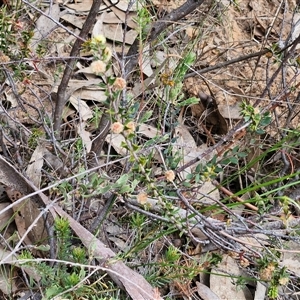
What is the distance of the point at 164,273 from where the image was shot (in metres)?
1.57

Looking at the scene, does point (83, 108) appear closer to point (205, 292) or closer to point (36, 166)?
point (36, 166)

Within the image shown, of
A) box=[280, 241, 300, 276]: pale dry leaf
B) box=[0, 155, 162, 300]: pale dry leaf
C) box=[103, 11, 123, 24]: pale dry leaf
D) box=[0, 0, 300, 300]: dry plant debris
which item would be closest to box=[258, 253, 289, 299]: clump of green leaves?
box=[0, 0, 300, 300]: dry plant debris

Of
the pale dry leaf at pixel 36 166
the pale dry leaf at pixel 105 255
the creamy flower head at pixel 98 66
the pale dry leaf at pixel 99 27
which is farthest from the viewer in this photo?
the pale dry leaf at pixel 99 27

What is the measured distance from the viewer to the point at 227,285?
1736 millimetres

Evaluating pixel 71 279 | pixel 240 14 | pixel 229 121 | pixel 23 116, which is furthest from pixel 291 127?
pixel 71 279

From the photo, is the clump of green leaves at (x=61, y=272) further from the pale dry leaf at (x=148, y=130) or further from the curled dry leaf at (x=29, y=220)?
the pale dry leaf at (x=148, y=130)

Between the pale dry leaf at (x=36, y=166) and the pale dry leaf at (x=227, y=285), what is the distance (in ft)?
2.12

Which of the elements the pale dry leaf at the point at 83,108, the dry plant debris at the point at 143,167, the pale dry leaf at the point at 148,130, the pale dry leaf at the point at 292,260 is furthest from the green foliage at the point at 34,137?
the pale dry leaf at the point at 292,260

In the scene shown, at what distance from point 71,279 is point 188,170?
0.76 m

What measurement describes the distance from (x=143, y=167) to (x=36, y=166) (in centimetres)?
59

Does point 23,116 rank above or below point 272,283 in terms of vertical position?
above

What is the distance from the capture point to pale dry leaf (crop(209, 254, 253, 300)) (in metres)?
1.72

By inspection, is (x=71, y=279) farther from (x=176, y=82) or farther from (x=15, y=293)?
(x=176, y=82)

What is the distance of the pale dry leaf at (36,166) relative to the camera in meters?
1.66
